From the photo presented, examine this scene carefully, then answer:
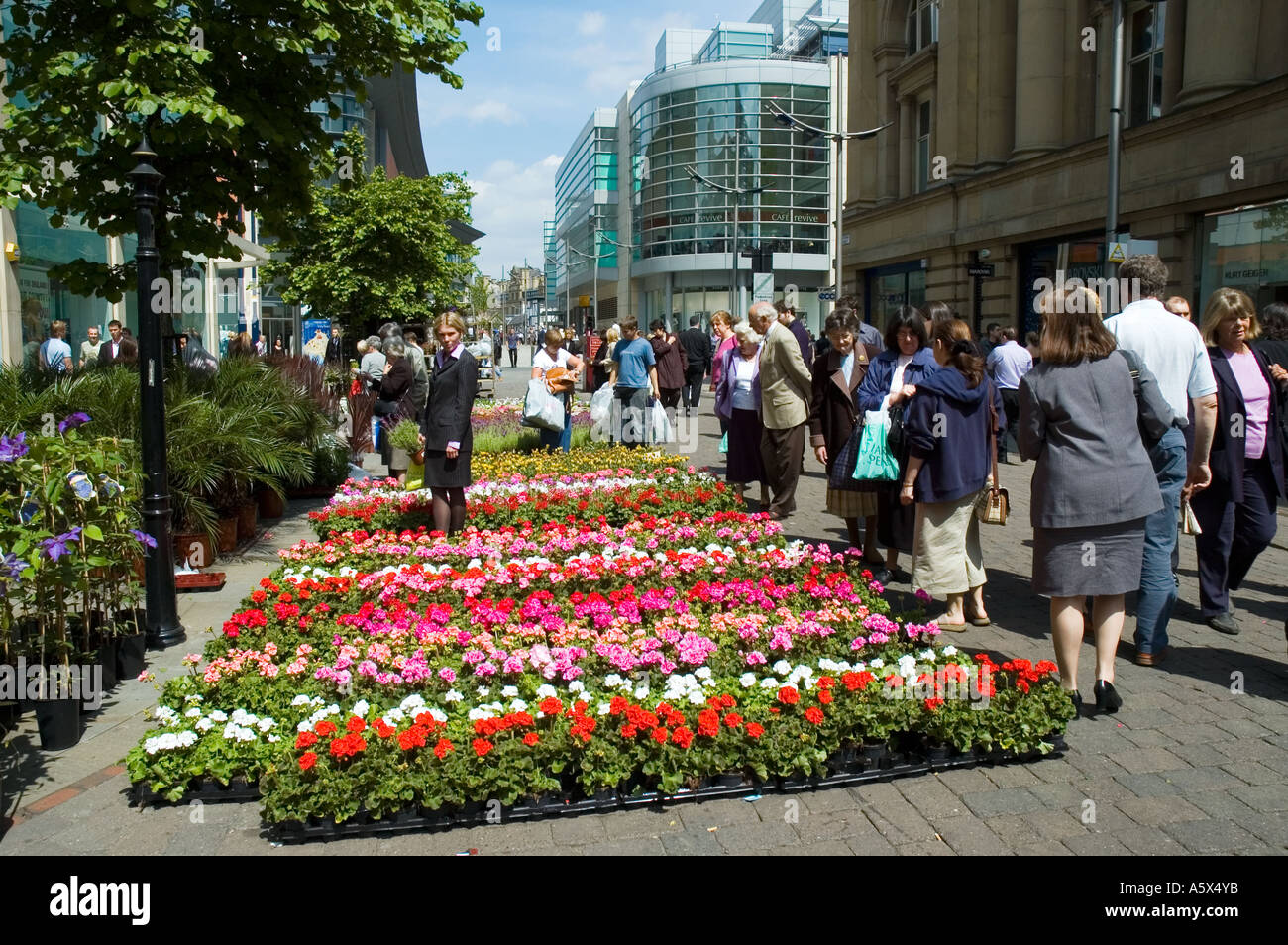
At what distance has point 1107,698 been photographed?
5070 mm

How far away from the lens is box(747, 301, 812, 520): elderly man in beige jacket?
31.4ft

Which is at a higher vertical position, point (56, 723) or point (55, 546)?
point (55, 546)

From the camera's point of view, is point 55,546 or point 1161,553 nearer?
point 55,546

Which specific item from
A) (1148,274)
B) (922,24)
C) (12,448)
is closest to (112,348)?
(12,448)

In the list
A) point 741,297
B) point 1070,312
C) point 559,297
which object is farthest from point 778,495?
point 559,297

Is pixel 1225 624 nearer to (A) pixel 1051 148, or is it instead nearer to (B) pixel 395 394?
(B) pixel 395 394

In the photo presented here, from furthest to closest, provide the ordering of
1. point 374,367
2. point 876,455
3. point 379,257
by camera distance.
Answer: point 379,257
point 374,367
point 876,455

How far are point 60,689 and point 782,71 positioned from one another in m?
69.3

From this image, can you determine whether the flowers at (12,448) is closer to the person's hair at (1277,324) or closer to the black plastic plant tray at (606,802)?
the black plastic plant tray at (606,802)

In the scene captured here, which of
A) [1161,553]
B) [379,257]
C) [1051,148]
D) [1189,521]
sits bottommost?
[1161,553]

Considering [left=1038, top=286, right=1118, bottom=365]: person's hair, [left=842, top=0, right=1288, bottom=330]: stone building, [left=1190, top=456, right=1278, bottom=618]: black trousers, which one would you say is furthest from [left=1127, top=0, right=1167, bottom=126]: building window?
[left=1038, top=286, right=1118, bottom=365]: person's hair

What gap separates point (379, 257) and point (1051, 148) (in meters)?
16.7

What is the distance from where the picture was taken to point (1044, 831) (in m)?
3.96

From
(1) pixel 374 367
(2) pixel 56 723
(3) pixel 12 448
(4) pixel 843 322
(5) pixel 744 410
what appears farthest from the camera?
(1) pixel 374 367
